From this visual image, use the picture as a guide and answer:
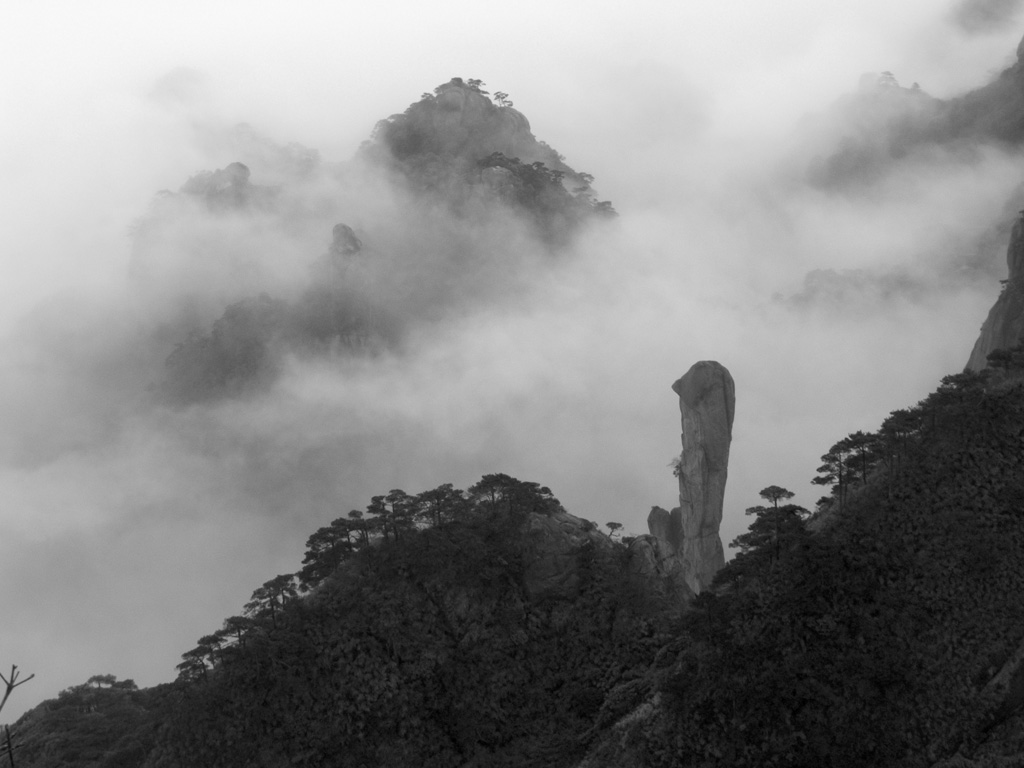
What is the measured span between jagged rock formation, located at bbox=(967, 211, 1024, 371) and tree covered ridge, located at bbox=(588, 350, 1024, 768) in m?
23.6

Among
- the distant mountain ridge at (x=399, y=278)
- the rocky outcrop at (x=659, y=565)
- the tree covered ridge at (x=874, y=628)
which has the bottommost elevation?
the tree covered ridge at (x=874, y=628)

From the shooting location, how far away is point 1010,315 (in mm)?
96812

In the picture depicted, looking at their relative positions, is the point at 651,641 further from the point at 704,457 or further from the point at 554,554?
the point at 704,457

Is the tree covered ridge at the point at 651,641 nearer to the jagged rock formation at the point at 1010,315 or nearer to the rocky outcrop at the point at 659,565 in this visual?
the rocky outcrop at the point at 659,565

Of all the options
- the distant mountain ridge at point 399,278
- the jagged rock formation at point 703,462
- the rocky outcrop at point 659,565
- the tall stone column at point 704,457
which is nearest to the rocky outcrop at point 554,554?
the rocky outcrop at point 659,565

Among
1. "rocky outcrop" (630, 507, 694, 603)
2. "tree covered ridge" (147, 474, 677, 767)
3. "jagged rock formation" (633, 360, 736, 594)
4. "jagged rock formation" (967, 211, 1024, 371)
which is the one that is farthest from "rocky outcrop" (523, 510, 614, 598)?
"jagged rock formation" (967, 211, 1024, 371)

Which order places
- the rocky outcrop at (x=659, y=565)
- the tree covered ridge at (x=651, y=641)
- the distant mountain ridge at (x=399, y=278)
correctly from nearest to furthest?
the tree covered ridge at (x=651, y=641)
the rocky outcrop at (x=659, y=565)
the distant mountain ridge at (x=399, y=278)

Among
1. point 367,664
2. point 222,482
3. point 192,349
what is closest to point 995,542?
point 367,664

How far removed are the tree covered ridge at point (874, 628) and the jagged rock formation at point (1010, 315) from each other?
2359cm

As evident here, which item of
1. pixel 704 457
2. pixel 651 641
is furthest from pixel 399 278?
pixel 651 641

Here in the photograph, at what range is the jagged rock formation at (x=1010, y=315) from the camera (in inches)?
3772

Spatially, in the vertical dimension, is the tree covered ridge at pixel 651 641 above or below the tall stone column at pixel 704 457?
below

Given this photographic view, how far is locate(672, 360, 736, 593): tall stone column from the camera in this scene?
107 m

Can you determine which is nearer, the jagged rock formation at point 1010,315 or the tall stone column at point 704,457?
the jagged rock formation at point 1010,315
